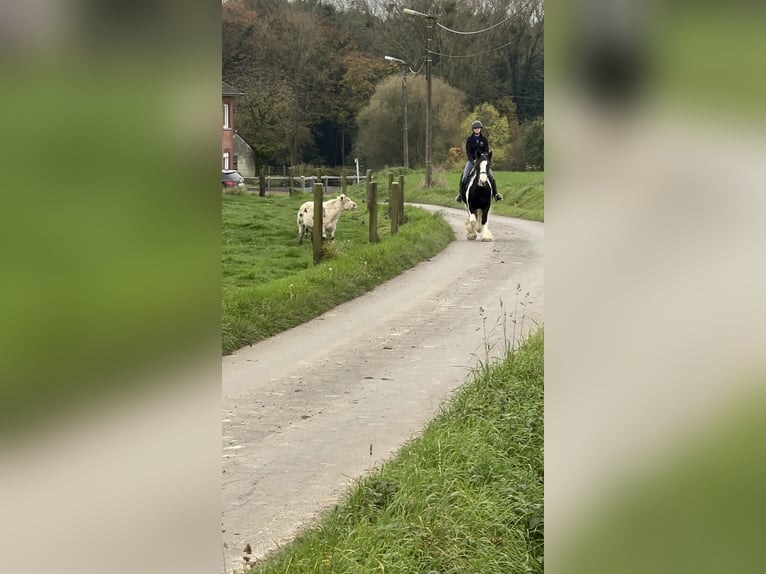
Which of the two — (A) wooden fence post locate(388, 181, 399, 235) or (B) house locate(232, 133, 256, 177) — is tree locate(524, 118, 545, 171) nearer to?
(A) wooden fence post locate(388, 181, 399, 235)

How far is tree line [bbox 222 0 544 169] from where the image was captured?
3103cm

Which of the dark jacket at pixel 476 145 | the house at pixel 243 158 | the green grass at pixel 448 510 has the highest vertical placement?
the house at pixel 243 158

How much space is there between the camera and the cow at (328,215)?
1625 cm

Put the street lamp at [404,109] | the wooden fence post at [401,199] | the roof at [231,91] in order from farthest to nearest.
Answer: the roof at [231,91] < the street lamp at [404,109] < the wooden fence post at [401,199]

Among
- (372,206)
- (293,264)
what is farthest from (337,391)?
(372,206)

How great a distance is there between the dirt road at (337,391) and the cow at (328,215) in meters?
2.90

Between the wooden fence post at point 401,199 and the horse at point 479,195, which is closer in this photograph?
the horse at point 479,195

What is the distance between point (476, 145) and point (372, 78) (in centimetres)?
1799

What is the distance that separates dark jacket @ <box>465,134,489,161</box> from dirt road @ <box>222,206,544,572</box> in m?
3.65

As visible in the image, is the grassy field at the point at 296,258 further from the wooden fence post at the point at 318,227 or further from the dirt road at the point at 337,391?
the dirt road at the point at 337,391

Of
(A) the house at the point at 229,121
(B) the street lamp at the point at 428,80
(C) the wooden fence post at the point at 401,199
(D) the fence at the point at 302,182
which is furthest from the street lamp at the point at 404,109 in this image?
(C) the wooden fence post at the point at 401,199
